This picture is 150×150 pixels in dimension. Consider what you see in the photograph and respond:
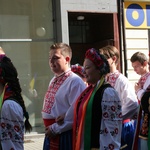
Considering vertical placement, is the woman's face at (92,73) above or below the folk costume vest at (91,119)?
above

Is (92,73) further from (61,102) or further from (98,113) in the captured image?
(61,102)

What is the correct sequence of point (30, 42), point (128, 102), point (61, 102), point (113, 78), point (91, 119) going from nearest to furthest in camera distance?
1. point (91, 119)
2. point (61, 102)
3. point (128, 102)
4. point (113, 78)
5. point (30, 42)

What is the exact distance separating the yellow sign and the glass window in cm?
217

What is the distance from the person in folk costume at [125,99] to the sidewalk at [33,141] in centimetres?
386

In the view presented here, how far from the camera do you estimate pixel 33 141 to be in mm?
9039

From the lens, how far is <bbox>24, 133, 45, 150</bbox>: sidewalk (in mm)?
8258

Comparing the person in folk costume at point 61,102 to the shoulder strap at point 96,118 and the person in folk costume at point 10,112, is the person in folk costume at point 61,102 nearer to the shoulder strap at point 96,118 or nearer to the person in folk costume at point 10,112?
the shoulder strap at point 96,118

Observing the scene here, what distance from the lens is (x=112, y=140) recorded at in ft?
10.5

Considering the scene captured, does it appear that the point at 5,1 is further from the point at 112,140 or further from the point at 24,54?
the point at 112,140

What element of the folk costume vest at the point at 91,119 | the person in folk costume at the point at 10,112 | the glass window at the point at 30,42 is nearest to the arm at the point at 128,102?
the folk costume vest at the point at 91,119

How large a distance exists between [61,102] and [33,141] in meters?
5.18

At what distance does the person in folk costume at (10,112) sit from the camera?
9.38 feet

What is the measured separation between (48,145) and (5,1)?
593 cm

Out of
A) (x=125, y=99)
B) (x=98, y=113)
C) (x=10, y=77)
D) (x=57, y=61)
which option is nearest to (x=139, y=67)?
(x=125, y=99)
